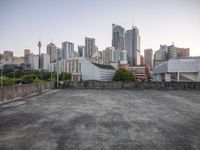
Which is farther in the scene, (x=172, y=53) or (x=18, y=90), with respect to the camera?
(x=172, y=53)

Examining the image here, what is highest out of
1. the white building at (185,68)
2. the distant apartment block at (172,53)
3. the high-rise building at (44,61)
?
the distant apartment block at (172,53)

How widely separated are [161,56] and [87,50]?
88222 millimetres

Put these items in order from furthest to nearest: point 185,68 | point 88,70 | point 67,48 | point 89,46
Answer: point 89,46 → point 67,48 → point 88,70 → point 185,68

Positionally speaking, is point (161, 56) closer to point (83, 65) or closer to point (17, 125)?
point (83, 65)

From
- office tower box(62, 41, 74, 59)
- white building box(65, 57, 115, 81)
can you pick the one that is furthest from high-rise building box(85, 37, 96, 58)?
white building box(65, 57, 115, 81)

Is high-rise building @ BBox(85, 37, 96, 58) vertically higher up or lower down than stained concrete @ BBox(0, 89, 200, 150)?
higher up

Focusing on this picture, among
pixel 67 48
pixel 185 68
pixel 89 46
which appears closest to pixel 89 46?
pixel 89 46

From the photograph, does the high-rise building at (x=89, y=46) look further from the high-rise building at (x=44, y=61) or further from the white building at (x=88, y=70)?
the white building at (x=88, y=70)

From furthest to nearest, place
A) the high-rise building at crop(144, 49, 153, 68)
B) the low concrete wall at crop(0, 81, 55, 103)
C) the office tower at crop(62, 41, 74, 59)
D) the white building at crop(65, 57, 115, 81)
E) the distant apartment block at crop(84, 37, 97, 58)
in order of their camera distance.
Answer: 1. the high-rise building at crop(144, 49, 153, 68)
2. the distant apartment block at crop(84, 37, 97, 58)
3. the office tower at crop(62, 41, 74, 59)
4. the white building at crop(65, 57, 115, 81)
5. the low concrete wall at crop(0, 81, 55, 103)

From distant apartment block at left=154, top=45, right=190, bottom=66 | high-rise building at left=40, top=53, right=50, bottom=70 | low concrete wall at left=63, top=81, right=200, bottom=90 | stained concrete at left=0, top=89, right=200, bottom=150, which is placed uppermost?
distant apartment block at left=154, top=45, right=190, bottom=66

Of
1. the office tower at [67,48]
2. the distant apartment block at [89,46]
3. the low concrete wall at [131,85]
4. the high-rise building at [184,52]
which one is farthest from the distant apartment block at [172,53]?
the low concrete wall at [131,85]

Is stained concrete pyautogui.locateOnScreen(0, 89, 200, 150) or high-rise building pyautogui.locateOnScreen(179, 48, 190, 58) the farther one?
high-rise building pyautogui.locateOnScreen(179, 48, 190, 58)

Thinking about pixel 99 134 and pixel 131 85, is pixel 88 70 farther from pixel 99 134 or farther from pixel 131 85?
pixel 99 134

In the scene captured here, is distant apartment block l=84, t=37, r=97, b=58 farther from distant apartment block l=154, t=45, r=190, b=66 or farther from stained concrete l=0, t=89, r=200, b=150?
stained concrete l=0, t=89, r=200, b=150
